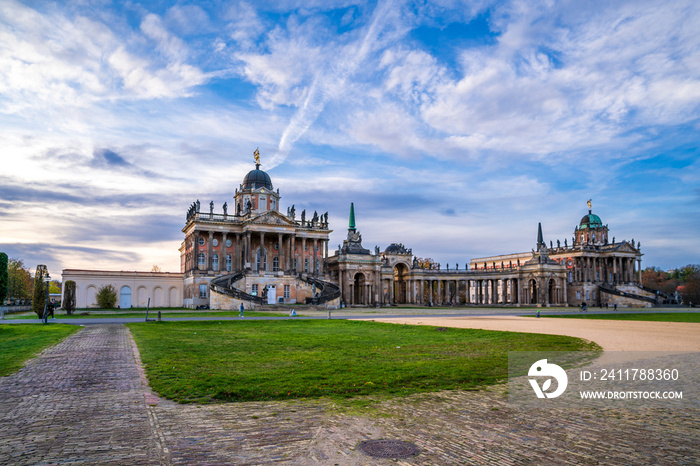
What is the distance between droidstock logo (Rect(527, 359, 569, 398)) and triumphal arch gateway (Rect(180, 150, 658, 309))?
4905 cm

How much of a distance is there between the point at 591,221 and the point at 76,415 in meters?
132

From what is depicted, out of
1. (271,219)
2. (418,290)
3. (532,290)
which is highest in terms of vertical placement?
(271,219)

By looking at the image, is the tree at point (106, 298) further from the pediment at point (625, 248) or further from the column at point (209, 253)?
the pediment at point (625, 248)

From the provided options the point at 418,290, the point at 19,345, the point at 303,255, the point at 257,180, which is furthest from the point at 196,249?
the point at 19,345

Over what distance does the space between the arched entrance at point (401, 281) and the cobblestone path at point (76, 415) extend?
93333 mm

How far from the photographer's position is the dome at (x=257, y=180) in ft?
282

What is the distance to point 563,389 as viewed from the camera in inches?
463

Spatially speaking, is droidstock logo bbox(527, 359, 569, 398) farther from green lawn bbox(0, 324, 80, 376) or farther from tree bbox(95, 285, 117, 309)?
tree bbox(95, 285, 117, 309)

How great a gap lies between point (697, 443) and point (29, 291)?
420 feet

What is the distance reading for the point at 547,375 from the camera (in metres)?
13.5

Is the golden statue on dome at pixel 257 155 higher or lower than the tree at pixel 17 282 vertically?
higher

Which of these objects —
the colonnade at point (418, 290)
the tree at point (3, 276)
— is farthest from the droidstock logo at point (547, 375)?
the colonnade at point (418, 290)

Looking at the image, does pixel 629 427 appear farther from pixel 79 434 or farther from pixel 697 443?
pixel 79 434

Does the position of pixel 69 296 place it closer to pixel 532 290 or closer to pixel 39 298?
pixel 39 298
